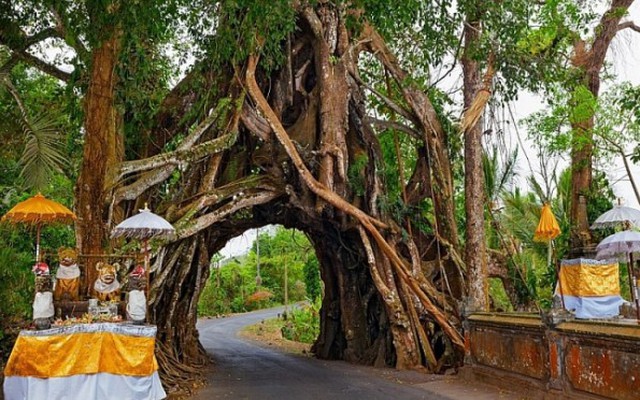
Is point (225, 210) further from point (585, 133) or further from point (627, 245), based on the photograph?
point (585, 133)

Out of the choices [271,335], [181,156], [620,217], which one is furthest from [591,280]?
[271,335]

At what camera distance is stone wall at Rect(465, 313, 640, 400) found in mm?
5656

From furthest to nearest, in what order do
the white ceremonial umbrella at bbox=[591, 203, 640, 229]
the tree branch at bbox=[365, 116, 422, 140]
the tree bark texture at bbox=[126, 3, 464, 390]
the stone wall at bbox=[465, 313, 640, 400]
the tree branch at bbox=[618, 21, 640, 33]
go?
the tree branch at bbox=[618, 21, 640, 33] → the tree branch at bbox=[365, 116, 422, 140] → the tree bark texture at bbox=[126, 3, 464, 390] → the white ceremonial umbrella at bbox=[591, 203, 640, 229] → the stone wall at bbox=[465, 313, 640, 400]

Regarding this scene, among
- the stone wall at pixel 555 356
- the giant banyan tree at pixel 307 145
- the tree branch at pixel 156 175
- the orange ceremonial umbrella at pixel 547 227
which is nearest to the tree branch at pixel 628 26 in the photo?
the giant banyan tree at pixel 307 145

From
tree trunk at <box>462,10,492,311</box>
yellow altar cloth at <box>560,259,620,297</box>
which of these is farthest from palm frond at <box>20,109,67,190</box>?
yellow altar cloth at <box>560,259,620,297</box>

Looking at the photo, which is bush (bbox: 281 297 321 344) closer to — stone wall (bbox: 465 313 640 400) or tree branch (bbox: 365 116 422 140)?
tree branch (bbox: 365 116 422 140)

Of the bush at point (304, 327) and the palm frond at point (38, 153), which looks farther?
the bush at point (304, 327)

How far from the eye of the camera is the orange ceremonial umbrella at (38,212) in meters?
7.25

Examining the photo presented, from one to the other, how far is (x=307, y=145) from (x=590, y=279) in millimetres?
5685

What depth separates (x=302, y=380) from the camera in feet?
30.6

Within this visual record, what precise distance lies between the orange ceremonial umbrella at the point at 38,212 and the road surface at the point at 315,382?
288 centimetres

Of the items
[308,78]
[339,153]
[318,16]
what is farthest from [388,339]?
[318,16]

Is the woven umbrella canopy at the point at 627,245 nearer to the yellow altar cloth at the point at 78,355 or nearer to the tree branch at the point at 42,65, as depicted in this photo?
the yellow altar cloth at the point at 78,355

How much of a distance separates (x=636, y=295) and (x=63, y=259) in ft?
25.6
